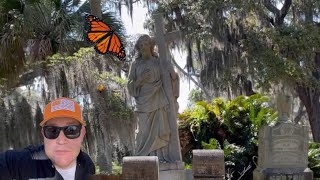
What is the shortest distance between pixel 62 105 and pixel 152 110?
5263mm

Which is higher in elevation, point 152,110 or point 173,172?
point 152,110

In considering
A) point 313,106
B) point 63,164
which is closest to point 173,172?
point 63,164

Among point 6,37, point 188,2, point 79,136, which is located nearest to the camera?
point 79,136

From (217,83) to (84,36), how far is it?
6.68m

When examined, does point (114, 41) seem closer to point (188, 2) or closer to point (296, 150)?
point (296, 150)

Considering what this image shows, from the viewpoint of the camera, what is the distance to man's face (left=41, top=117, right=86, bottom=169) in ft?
6.03

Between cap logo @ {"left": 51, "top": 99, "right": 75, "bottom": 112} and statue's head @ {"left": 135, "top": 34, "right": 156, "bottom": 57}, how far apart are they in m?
5.37

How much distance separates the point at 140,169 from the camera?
216cm

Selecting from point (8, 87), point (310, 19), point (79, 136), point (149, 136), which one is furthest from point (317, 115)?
point (79, 136)

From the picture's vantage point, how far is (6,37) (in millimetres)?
10656

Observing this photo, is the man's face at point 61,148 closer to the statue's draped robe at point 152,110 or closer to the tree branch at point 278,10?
the statue's draped robe at point 152,110

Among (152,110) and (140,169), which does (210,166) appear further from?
(152,110)

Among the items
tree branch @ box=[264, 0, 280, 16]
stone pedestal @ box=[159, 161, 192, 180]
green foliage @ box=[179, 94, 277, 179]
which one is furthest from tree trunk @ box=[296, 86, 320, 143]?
stone pedestal @ box=[159, 161, 192, 180]

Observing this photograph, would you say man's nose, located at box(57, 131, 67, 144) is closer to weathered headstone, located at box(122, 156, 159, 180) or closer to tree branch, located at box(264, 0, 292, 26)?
weathered headstone, located at box(122, 156, 159, 180)
